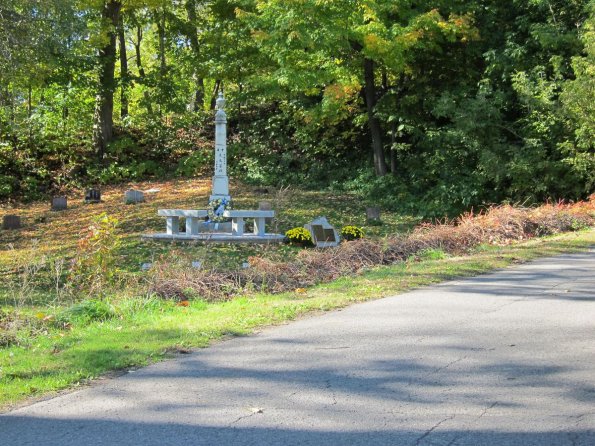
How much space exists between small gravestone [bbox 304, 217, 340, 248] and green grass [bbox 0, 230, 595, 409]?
18.2 feet

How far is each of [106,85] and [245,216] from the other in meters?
14.3

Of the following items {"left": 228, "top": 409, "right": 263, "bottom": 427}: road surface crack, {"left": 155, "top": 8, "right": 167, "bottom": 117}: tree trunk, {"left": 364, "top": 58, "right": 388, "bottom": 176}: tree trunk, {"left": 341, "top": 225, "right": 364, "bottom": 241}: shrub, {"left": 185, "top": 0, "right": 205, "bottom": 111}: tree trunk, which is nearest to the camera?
{"left": 228, "top": 409, "right": 263, "bottom": 427}: road surface crack

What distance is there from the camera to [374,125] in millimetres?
28453

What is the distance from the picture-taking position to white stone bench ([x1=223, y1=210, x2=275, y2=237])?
19156mm

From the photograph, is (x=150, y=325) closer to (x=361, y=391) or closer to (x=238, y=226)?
(x=361, y=391)

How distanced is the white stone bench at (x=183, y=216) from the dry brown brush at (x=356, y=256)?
16.9 ft

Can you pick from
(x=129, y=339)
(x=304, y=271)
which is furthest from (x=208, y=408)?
(x=304, y=271)

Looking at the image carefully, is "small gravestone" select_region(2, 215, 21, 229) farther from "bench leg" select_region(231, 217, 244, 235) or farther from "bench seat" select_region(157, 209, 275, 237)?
"bench leg" select_region(231, 217, 244, 235)

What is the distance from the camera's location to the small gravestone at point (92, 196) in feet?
86.8

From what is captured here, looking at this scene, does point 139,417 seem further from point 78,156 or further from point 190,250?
point 78,156

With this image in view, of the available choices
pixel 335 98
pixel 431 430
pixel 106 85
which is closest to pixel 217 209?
pixel 335 98

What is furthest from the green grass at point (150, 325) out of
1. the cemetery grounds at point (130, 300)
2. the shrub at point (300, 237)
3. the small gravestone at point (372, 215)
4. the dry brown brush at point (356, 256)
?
the small gravestone at point (372, 215)

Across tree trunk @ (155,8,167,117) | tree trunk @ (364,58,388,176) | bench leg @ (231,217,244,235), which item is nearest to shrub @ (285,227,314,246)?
bench leg @ (231,217,244,235)

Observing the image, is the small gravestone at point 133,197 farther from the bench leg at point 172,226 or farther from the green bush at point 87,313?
the green bush at point 87,313
